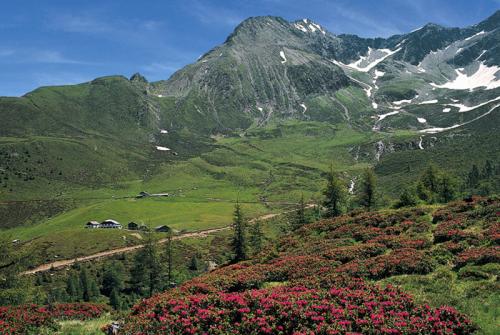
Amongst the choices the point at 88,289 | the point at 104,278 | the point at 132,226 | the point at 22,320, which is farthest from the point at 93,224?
the point at 22,320

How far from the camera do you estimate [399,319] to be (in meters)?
16.5

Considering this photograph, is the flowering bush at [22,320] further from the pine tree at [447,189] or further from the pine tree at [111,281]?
the pine tree at [111,281]

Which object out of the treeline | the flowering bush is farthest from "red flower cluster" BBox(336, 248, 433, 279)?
the treeline

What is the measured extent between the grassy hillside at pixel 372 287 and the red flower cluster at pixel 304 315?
4 centimetres

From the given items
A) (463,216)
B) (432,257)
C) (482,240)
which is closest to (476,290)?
(432,257)

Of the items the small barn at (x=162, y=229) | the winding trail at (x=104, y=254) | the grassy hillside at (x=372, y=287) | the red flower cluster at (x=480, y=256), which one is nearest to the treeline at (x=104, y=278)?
the winding trail at (x=104, y=254)

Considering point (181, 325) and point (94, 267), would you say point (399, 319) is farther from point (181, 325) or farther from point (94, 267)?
point (94, 267)

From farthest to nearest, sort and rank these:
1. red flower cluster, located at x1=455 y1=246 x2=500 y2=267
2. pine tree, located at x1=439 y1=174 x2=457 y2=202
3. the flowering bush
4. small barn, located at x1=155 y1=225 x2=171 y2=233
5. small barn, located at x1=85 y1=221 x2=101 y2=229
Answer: small barn, located at x1=85 y1=221 x2=101 y2=229 → small barn, located at x1=155 y1=225 x2=171 y2=233 → pine tree, located at x1=439 y1=174 x2=457 y2=202 → red flower cluster, located at x1=455 y1=246 x2=500 y2=267 → the flowering bush

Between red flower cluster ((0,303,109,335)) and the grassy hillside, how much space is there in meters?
4.19

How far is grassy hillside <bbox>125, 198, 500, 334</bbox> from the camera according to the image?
1709cm

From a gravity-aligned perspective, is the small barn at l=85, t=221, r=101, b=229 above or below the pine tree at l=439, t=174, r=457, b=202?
below

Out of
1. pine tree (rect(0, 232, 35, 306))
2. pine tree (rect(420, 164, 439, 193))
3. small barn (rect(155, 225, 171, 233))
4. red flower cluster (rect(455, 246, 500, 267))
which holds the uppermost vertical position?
pine tree (rect(420, 164, 439, 193))

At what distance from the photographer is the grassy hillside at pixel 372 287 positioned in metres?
17.1

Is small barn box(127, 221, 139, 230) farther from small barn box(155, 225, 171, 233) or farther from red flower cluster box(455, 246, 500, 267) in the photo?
red flower cluster box(455, 246, 500, 267)
